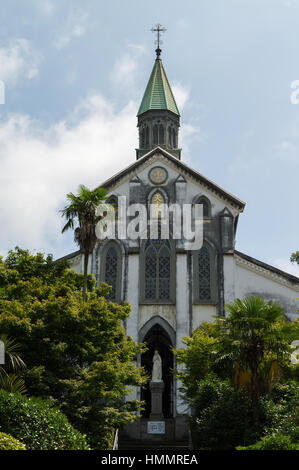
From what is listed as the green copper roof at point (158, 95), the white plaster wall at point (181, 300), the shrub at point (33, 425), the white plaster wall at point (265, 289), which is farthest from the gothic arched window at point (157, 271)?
the shrub at point (33, 425)

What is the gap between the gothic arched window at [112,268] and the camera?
3144 centimetres

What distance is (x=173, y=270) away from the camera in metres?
31.7

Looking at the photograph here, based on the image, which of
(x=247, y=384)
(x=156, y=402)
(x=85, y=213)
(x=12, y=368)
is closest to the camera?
(x=12, y=368)

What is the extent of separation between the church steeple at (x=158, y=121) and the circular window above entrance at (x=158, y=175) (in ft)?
29.2

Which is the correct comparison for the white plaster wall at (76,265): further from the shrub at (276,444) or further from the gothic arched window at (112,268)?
the shrub at (276,444)

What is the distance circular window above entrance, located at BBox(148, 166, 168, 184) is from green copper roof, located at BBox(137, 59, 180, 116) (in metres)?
11.7

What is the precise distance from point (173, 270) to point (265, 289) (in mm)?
5369

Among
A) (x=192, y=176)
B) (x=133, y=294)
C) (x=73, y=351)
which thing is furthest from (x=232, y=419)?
(x=192, y=176)

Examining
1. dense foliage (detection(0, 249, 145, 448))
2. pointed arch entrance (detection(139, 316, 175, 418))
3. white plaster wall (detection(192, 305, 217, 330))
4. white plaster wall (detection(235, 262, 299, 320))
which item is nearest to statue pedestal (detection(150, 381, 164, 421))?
pointed arch entrance (detection(139, 316, 175, 418))

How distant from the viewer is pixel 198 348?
2397 cm

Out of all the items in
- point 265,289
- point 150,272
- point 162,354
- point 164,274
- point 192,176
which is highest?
point 192,176

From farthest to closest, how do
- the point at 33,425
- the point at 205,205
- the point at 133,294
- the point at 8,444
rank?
the point at 205,205, the point at 133,294, the point at 33,425, the point at 8,444

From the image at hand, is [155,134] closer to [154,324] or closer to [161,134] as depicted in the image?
[161,134]
